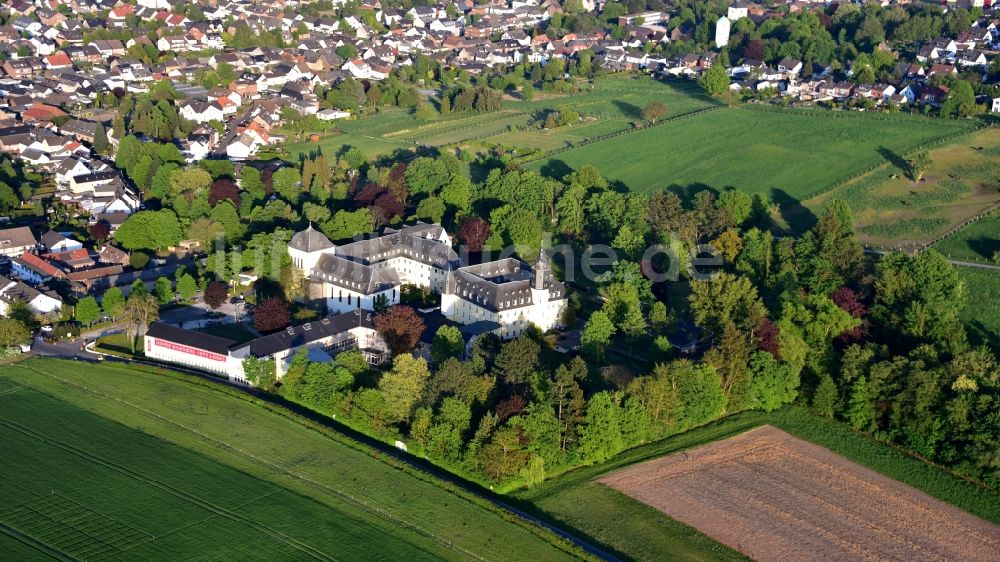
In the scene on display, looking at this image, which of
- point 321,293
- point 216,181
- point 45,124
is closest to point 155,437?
point 321,293

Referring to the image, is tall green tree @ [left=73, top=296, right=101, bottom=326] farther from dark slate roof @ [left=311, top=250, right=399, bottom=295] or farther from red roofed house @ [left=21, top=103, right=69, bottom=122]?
red roofed house @ [left=21, top=103, right=69, bottom=122]

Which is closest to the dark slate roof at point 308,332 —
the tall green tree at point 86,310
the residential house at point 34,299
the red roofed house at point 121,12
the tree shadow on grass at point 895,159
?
the tall green tree at point 86,310

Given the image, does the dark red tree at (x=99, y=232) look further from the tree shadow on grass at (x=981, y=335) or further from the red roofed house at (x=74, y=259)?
the tree shadow on grass at (x=981, y=335)

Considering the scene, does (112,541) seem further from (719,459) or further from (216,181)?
(216,181)

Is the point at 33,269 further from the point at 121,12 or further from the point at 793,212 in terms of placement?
the point at 121,12

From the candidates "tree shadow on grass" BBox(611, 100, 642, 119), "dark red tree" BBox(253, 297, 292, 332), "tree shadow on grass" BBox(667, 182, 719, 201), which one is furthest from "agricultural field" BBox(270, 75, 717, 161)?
"dark red tree" BBox(253, 297, 292, 332)

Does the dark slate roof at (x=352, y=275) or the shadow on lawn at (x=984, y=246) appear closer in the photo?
the dark slate roof at (x=352, y=275)

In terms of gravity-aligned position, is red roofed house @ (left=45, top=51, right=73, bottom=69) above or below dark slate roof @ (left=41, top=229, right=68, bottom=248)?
above
